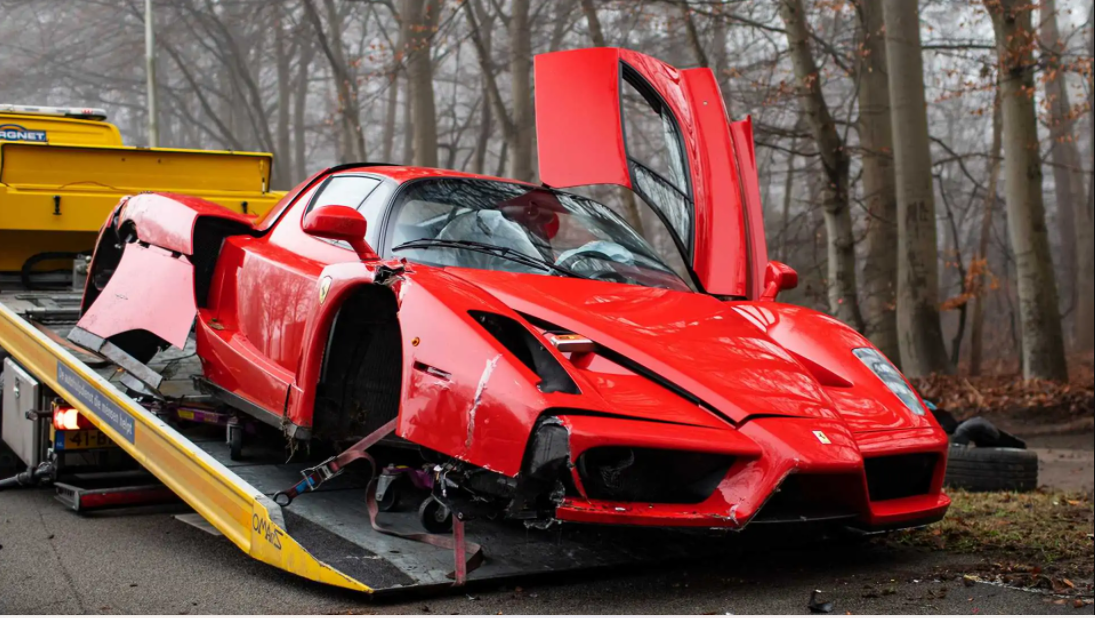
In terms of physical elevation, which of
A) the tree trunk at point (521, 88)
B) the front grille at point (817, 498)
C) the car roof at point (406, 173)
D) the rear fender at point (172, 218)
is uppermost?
the tree trunk at point (521, 88)

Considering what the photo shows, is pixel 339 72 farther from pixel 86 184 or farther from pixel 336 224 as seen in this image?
pixel 336 224

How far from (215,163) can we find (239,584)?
15.7 ft

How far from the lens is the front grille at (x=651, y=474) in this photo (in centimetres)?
339

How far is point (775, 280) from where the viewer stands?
5.18 meters

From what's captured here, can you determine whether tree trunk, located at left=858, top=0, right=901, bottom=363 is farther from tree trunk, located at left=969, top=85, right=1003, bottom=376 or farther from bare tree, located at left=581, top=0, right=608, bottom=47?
bare tree, located at left=581, top=0, right=608, bottom=47

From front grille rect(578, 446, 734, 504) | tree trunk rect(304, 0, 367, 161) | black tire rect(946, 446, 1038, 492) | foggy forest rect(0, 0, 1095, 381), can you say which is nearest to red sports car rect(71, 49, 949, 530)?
front grille rect(578, 446, 734, 504)

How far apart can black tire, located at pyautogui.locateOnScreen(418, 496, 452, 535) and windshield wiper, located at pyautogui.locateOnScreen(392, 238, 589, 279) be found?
3.62ft

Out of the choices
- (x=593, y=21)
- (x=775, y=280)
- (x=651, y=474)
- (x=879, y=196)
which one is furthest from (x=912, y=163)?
(x=651, y=474)

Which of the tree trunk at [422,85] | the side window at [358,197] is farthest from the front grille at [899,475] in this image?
the tree trunk at [422,85]

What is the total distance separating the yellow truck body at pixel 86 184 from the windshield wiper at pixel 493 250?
11.4 feet

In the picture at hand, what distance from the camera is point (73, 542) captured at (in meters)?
4.53

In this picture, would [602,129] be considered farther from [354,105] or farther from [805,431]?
[354,105]

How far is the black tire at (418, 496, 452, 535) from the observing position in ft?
13.3

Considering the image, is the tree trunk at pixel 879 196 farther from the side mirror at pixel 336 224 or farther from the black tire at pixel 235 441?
the side mirror at pixel 336 224
